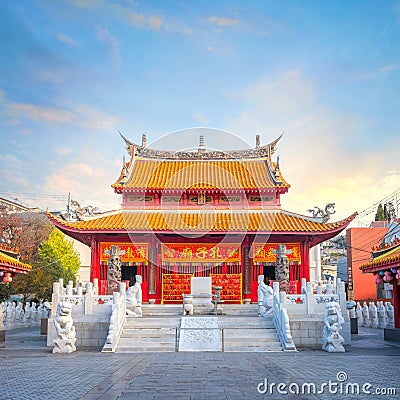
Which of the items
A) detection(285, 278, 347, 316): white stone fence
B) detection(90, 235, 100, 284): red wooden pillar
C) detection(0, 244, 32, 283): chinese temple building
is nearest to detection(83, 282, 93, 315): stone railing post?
detection(0, 244, 32, 283): chinese temple building

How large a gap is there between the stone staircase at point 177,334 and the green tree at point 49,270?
20.2 metres

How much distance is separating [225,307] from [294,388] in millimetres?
14051

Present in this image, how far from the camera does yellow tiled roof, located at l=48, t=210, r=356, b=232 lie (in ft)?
81.8

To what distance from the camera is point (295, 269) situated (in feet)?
85.4

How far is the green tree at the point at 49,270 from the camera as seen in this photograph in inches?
1396

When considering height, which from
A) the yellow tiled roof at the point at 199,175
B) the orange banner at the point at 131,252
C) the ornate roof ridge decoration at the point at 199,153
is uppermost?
the ornate roof ridge decoration at the point at 199,153

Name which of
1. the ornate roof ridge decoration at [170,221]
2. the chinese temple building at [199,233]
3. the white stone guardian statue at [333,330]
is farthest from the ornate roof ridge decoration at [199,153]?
the white stone guardian statue at [333,330]

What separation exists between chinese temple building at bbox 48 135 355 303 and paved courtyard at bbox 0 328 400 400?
10.9m

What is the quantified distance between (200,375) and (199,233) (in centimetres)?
1528

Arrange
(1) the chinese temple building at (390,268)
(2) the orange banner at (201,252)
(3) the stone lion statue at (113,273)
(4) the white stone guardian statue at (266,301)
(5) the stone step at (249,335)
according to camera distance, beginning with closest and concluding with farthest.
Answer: (5) the stone step at (249,335) < (1) the chinese temple building at (390,268) < (4) the white stone guardian statue at (266,301) < (3) the stone lion statue at (113,273) < (2) the orange banner at (201,252)

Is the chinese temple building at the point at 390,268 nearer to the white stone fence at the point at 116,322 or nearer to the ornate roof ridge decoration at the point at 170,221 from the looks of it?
the ornate roof ridge decoration at the point at 170,221

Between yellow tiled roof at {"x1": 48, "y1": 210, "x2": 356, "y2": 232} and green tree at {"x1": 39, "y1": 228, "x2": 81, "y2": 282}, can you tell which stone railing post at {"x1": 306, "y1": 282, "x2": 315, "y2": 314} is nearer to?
yellow tiled roof at {"x1": 48, "y1": 210, "x2": 356, "y2": 232}

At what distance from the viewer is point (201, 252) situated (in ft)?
85.8

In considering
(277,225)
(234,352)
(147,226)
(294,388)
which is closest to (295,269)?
(277,225)
